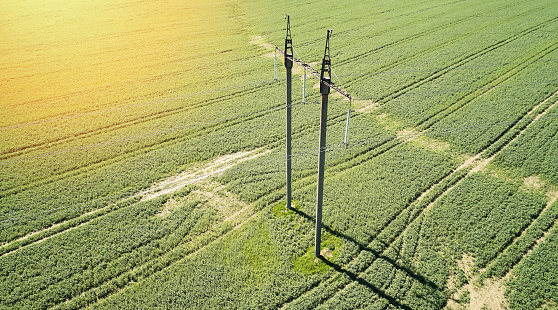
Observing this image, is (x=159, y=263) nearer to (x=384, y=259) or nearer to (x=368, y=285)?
(x=368, y=285)

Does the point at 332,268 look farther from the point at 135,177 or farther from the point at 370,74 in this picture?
the point at 370,74

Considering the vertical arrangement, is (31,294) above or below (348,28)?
below

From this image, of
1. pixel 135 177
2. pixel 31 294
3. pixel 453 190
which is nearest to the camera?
pixel 31 294

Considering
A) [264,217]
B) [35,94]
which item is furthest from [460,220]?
[35,94]

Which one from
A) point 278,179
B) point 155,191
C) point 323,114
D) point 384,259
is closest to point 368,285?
point 384,259

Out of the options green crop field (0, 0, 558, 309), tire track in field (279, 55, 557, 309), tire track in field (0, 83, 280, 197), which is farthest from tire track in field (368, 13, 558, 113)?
tire track in field (0, 83, 280, 197)

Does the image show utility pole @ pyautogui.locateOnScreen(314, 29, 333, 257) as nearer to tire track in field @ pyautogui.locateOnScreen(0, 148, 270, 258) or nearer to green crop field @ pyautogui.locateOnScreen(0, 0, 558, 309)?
green crop field @ pyautogui.locateOnScreen(0, 0, 558, 309)

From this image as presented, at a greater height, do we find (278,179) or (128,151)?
(128,151)

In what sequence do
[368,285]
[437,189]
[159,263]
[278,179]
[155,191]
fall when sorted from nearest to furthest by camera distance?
[368,285], [159,263], [437,189], [155,191], [278,179]
